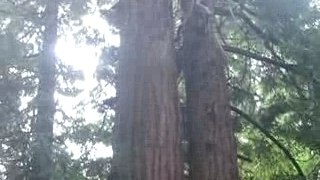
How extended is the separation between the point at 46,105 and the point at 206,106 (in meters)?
3.08

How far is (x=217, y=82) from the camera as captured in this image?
227 inches

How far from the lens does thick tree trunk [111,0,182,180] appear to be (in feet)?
16.2

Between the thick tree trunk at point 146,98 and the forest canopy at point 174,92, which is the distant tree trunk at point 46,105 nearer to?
the forest canopy at point 174,92

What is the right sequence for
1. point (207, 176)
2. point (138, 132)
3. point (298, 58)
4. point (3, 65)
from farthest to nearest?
point (3, 65) < point (298, 58) < point (207, 176) < point (138, 132)

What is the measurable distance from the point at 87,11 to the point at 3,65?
2.27 metres

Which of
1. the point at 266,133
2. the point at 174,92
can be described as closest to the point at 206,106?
the point at 174,92

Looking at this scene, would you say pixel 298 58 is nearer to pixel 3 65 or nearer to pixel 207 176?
pixel 207 176

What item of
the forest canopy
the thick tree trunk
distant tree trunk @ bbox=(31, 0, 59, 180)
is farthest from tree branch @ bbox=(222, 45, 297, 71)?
distant tree trunk @ bbox=(31, 0, 59, 180)

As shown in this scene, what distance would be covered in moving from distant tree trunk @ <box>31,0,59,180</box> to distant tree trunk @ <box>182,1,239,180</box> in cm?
197

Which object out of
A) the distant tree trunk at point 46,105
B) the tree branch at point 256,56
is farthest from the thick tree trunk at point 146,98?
the distant tree trunk at point 46,105

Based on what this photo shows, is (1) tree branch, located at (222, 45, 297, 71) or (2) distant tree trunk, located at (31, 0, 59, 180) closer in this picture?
(2) distant tree trunk, located at (31, 0, 59, 180)

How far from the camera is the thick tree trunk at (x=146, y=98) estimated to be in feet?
16.2

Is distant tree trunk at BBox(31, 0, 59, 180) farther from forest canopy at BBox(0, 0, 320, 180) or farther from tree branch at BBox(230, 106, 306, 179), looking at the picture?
tree branch at BBox(230, 106, 306, 179)

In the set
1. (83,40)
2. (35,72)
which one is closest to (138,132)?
(35,72)
